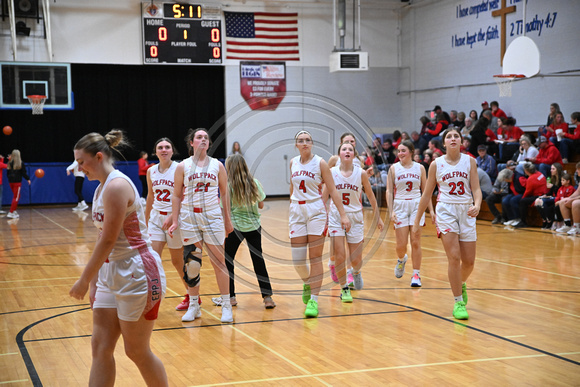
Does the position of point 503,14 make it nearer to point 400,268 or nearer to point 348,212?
point 400,268

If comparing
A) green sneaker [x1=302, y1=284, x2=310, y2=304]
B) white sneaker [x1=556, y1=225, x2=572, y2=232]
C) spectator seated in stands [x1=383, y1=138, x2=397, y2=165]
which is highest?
spectator seated in stands [x1=383, y1=138, x2=397, y2=165]

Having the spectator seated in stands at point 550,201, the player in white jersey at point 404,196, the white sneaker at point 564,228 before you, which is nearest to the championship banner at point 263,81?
the spectator seated in stands at point 550,201

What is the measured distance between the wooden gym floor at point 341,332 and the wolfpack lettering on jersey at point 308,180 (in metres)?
1.29

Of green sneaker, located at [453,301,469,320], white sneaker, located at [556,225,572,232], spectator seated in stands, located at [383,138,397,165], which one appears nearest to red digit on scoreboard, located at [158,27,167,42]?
spectator seated in stands, located at [383,138,397,165]

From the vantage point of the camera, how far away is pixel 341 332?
626 centimetres

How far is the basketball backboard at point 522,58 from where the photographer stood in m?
16.8

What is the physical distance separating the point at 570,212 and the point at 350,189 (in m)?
7.98

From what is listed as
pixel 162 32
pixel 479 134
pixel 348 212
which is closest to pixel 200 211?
pixel 348 212

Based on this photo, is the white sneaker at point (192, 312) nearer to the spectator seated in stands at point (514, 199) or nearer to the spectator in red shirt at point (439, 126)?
the spectator seated in stands at point (514, 199)

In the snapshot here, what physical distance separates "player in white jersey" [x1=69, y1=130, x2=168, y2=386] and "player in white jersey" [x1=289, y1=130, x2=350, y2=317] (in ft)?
10.8

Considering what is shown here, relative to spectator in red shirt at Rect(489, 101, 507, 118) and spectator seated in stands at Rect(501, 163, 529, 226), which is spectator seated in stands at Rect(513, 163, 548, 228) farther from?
spectator in red shirt at Rect(489, 101, 507, 118)

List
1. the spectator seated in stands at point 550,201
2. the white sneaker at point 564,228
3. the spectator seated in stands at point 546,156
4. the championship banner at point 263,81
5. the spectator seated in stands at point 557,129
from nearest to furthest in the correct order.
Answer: the white sneaker at point 564,228
the spectator seated in stands at point 550,201
the spectator seated in stands at point 546,156
the spectator seated in stands at point 557,129
the championship banner at point 263,81

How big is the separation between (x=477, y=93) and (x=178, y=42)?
1000 centimetres

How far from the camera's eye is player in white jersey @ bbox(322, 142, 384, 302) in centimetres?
755
